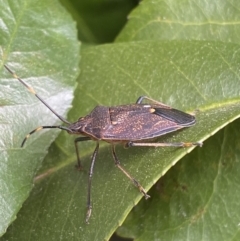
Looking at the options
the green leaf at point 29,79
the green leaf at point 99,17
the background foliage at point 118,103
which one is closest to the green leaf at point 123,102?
the background foliage at point 118,103

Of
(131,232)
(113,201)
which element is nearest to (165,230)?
(131,232)

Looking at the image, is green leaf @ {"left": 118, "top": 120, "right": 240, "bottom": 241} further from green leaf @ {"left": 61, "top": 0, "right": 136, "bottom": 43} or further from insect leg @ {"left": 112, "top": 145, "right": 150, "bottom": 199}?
green leaf @ {"left": 61, "top": 0, "right": 136, "bottom": 43}

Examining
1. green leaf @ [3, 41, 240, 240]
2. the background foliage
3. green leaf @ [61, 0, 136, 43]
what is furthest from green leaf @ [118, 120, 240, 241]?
green leaf @ [61, 0, 136, 43]

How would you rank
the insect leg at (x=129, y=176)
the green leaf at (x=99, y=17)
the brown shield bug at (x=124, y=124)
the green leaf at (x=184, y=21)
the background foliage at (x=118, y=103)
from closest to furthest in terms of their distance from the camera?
the insect leg at (x=129, y=176)
the background foliage at (x=118, y=103)
the brown shield bug at (x=124, y=124)
the green leaf at (x=184, y=21)
the green leaf at (x=99, y=17)

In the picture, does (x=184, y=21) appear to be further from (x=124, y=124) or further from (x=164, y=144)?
(x=164, y=144)

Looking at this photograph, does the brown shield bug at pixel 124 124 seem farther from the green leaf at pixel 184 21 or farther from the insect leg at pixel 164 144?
the green leaf at pixel 184 21

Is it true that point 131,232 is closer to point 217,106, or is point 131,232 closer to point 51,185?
point 51,185
